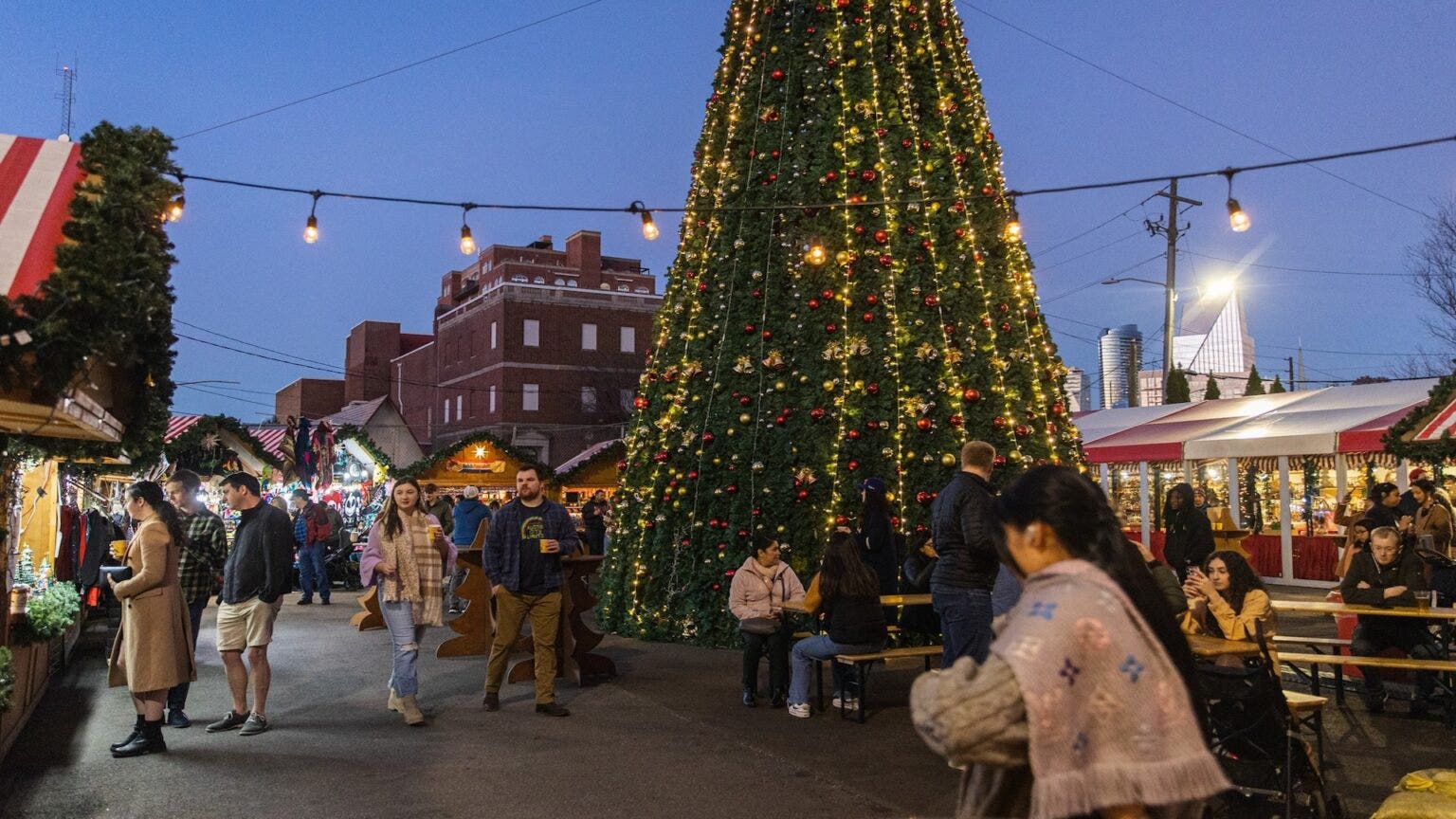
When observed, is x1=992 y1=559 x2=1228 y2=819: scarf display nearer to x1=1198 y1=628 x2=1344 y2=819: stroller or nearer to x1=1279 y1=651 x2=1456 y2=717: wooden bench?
x1=1198 y1=628 x2=1344 y2=819: stroller

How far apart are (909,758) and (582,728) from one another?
7.80ft

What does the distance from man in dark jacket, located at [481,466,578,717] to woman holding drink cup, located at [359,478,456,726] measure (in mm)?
479

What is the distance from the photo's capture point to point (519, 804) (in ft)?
19.6

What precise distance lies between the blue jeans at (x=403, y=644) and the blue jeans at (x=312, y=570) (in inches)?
393

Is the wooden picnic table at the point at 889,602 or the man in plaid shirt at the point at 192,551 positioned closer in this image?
the man in plaid shirt at the point at 192,551

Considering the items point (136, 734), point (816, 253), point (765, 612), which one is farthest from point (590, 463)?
point (136, 734)

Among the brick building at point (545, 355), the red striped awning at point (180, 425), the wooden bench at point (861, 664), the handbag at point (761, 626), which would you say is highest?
the brick building at point (545, 355)

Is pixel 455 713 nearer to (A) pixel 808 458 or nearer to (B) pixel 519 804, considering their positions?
(B) pixel 519 804

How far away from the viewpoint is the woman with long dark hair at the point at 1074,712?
91.6 inches

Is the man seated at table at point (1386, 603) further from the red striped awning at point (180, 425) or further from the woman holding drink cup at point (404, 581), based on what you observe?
the red striped awning at point (180, 425)

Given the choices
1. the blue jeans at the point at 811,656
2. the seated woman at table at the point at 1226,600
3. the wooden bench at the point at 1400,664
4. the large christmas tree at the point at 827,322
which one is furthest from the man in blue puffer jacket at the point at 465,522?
the seated woman at table at the point at 1226,600

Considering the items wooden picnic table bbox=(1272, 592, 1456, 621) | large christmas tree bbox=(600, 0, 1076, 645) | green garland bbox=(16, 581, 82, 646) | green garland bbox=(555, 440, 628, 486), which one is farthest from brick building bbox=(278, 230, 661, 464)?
wooden picnic table bbox=(1272, 592, 1456, 621)

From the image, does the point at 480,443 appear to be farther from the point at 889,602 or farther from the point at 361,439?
the point at 889,602

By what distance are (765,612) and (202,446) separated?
39.8 feet
